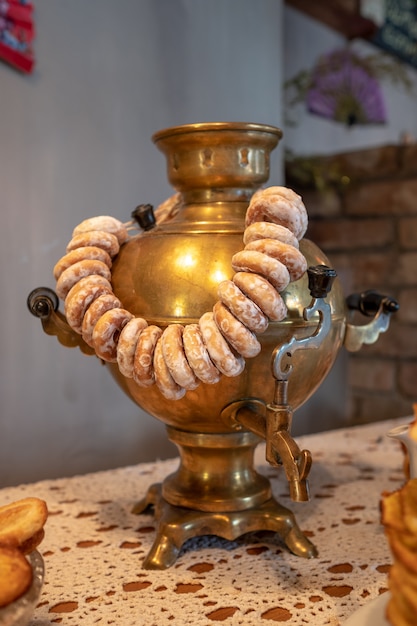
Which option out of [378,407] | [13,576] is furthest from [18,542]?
[378,407]

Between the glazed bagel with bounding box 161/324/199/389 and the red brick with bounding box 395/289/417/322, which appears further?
the red brick with bounding box 395/289/417/322

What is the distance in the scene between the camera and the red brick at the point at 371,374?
5.64ft


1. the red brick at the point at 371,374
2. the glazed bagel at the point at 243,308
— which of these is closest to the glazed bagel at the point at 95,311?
the glazed bagel at the point at 243,308

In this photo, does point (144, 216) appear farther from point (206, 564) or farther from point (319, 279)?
point (206, 564)

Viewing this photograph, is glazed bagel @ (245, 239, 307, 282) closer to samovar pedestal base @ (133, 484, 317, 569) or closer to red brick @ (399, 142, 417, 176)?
samovar pedestal base @ (133, 484, 317, 569)

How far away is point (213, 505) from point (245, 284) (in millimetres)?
249

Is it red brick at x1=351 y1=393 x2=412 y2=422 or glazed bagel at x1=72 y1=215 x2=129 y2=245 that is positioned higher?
glazed bagel at x1=72 y1=215 x2=129 y2=245

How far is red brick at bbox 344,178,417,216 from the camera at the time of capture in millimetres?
1588

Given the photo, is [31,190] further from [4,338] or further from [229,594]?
[229,594]

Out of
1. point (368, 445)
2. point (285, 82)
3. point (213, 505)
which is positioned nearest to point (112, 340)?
point (213, 505)

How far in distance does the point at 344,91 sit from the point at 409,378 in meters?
0.84

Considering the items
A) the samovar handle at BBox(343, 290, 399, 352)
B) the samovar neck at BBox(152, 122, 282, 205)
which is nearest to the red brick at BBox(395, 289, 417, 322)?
the samovar handle at BBox(343, 290, 399, 352)

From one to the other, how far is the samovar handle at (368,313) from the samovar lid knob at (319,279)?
13cm

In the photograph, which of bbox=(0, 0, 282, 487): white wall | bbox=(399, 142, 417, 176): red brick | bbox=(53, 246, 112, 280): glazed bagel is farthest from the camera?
bbox=(399, 142, 417, 176): red brick
